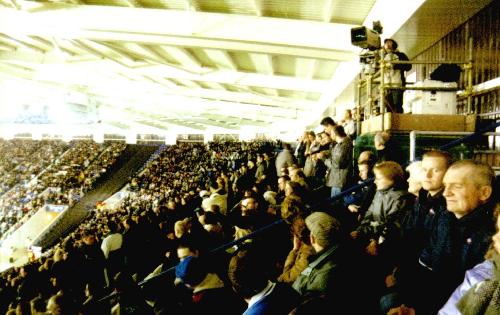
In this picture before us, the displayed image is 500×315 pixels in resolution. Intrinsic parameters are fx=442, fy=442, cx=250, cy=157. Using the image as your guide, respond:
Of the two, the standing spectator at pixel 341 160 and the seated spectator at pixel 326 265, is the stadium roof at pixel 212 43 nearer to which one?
the standing spectator at pixel 341 160

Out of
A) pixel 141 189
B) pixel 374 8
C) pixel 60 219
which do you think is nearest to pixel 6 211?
pixel 60 219

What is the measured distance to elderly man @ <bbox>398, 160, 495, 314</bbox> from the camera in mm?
2223

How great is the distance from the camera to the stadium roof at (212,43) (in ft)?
23.1

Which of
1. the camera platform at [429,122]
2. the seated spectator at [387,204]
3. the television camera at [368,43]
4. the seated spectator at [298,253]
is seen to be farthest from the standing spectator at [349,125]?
the seated spectator at [298,253]

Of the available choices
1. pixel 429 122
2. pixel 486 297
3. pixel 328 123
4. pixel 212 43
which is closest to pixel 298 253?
pixel 486 297

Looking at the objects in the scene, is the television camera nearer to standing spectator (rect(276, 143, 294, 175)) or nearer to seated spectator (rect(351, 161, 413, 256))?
seated spectator (rect(351, 161, 413, 256))

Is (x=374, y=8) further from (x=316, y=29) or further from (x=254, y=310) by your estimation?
(x=254, y=310)

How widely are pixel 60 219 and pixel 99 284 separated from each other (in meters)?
21.6

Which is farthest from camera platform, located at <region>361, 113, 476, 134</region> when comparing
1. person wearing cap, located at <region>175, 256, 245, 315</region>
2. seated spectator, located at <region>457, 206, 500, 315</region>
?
seated spectator, located at <region>457, 206, 500, 315</region>

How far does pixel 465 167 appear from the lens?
238 cm

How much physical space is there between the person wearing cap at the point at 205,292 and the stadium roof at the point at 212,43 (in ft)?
13.3

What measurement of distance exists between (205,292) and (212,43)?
22.8 feet

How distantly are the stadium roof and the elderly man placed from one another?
3479 millimetres

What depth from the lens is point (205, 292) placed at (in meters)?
3.04
